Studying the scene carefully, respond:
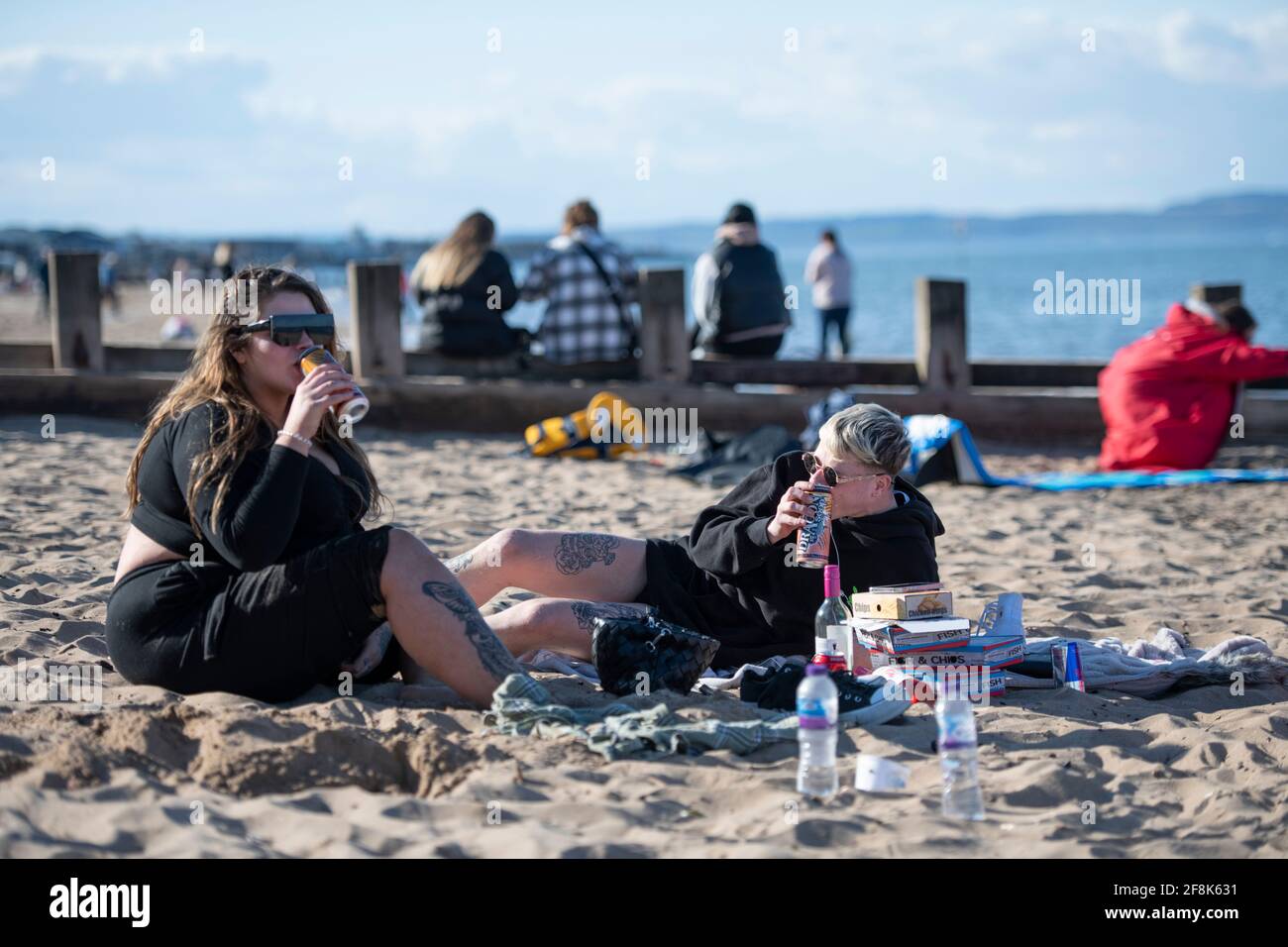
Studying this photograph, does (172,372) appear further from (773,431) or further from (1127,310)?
(1127,310)

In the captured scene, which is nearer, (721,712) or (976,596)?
(721,712)

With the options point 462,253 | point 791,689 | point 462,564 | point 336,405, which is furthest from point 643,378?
point 336,405

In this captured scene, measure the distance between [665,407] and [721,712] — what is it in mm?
6045

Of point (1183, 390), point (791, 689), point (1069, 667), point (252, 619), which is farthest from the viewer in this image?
point (1183, 390)

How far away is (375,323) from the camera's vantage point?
10102 mm

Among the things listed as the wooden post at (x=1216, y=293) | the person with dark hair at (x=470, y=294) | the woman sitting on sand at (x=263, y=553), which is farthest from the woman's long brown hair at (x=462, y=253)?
the woman sitting on sand at (x=263, y=553)

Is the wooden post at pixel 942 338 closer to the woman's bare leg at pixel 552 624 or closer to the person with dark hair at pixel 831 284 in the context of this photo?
the person with dark hair at pixel 831 284

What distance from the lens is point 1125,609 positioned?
5.41 metres

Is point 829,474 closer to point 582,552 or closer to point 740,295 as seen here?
point 582,552

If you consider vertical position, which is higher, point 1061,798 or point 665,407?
point 665,407

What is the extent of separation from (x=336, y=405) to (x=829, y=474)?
1.51 metres
